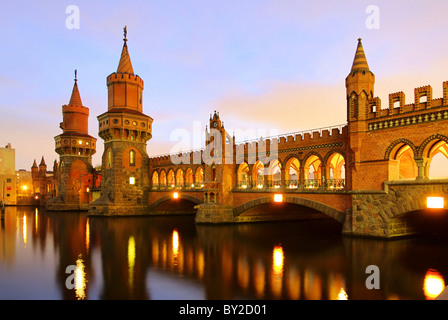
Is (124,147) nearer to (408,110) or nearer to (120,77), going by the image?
(120,77)

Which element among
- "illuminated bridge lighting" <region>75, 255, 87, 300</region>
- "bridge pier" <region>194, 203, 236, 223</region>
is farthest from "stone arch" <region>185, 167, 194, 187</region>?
"illuminated bridge lighting" <region>75, 255, 87, 300</region>

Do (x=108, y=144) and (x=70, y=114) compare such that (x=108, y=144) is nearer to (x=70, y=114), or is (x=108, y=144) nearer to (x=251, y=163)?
(x=70, y=114)

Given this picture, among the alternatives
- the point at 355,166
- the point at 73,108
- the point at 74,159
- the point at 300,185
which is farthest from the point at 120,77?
the point at 355,166

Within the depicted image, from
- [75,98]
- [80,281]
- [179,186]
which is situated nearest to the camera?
[80,281]

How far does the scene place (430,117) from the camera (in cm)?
1688

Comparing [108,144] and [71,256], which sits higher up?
[108,144]

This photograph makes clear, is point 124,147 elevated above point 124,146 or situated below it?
below

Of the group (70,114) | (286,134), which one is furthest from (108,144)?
(286,134)

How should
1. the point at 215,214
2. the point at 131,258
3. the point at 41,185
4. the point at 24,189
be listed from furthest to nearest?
the point at 24,189 < the point at 41,185 < the point at 215,214 < the point at 131,258

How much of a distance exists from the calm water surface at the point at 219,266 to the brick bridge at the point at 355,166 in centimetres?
208

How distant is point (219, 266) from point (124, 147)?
28.8 m

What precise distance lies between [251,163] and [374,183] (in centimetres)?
1162

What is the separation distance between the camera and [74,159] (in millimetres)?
50438

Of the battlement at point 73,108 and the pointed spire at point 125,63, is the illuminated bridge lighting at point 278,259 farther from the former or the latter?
the battlement at point 73,108
